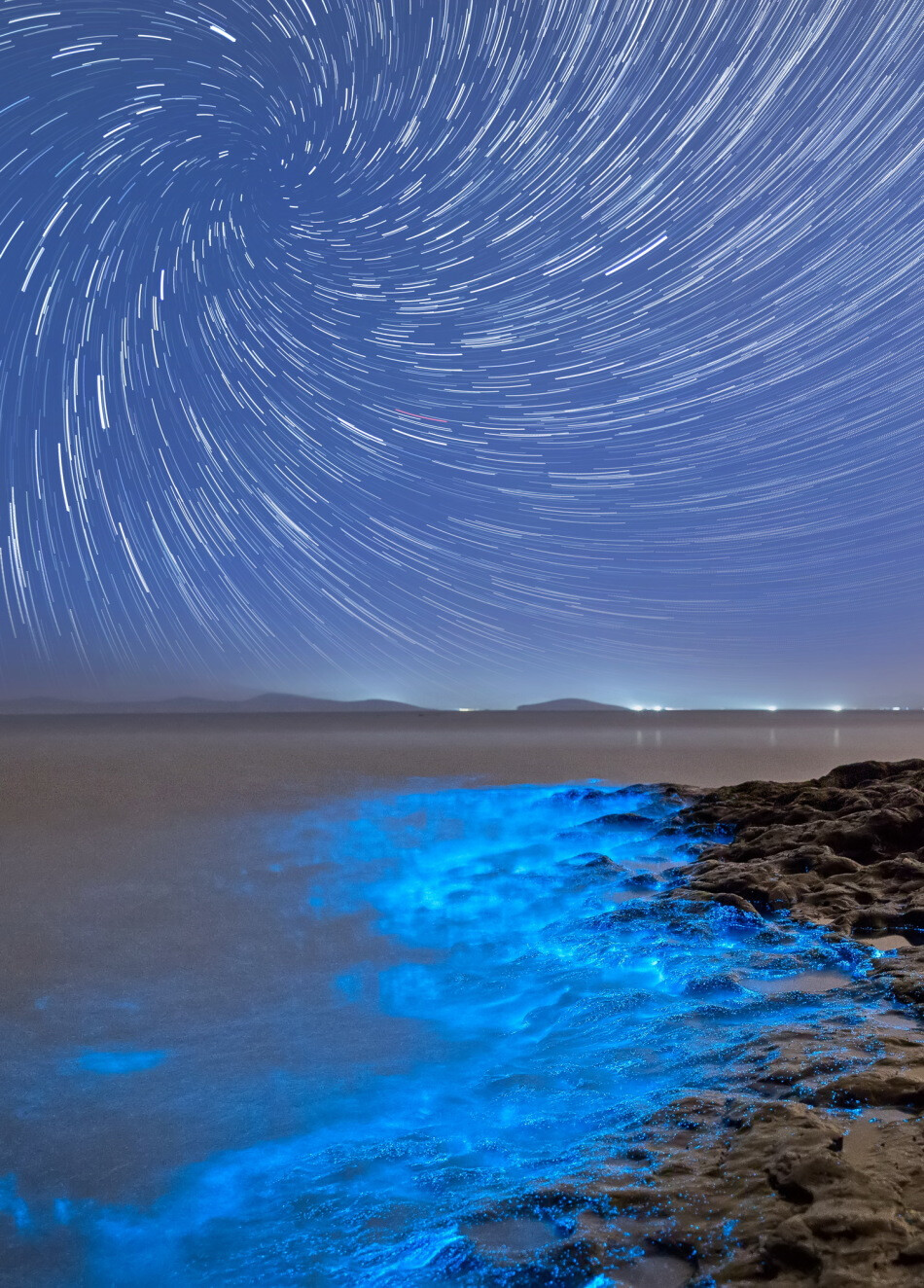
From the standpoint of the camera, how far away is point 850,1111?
4016 mm

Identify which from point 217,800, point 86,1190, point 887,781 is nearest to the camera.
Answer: point 86,1190

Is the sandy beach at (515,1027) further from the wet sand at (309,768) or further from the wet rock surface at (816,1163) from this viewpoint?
the wet sand at (309,768)

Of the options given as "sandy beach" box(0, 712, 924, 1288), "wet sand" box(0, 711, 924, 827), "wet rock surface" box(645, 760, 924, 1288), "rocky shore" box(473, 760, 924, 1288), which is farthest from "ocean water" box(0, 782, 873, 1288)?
"wet sand" box(0, 711, 924, 827)

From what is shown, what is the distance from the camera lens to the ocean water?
13.8ft

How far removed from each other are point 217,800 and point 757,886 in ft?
50.3

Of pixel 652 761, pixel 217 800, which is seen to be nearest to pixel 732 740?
pixel 652 761

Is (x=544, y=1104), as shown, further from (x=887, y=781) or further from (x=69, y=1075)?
(x=887, y=781)

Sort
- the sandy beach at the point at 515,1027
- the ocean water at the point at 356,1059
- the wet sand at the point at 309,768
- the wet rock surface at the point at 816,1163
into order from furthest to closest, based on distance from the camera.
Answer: the wet sand at the point at 309,768 < the ocean water at the point at 356,1059 < the sandy beach at the point at 515,1027 < the wet rock surface at the point at 816,1163

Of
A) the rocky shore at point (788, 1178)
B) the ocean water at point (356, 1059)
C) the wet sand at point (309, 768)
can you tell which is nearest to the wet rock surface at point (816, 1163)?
the rocky shore at point (788, 1178)

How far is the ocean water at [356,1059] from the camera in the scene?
420 centimetres

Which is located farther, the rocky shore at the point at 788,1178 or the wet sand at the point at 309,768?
the wet sand at the point at 309,768

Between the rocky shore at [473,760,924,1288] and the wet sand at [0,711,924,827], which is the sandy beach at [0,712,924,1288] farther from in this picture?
the wet sand at [0,711,924,827]

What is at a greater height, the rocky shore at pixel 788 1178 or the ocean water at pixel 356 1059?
the rocky shore at pixel 788 1178

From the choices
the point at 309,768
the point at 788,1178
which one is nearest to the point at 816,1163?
the point at 788,1178
